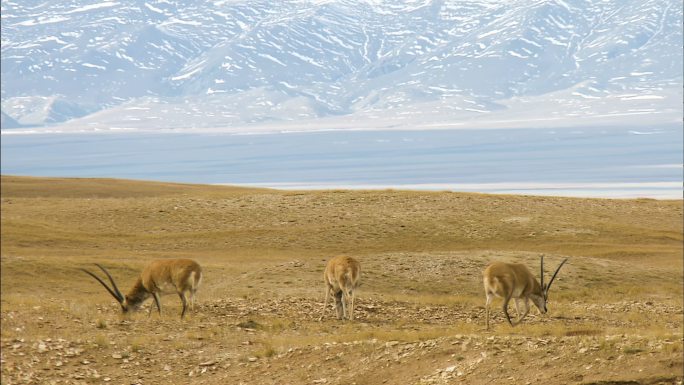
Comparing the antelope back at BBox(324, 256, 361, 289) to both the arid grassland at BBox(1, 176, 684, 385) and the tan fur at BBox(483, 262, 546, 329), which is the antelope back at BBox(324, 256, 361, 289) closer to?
the arid grassland at BBox(1, 176, 684, 385)

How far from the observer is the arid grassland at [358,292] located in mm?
16750

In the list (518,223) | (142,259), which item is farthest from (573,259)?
(142,259)

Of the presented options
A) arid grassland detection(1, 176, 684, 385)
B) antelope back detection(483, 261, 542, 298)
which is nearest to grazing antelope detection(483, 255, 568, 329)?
antelope back detection(483, 261, 542, 298)

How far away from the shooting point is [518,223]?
4747 centimetres

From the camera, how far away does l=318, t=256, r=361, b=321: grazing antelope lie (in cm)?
2314

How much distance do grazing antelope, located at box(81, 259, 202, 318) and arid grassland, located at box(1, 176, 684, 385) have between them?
0.41 metres

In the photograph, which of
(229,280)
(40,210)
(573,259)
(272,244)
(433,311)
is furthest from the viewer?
(40,210)

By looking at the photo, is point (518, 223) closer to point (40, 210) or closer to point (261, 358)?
point (40, 210)

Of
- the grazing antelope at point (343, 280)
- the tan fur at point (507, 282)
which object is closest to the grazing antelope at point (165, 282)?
the grazing antelope at point (343, 280)

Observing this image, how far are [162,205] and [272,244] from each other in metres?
10.5

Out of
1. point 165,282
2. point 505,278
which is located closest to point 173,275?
point 165,282

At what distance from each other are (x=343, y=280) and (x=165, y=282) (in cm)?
368

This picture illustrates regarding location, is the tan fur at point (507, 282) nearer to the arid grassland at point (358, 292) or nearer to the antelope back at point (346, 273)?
the arid grassland at point (358, 292)

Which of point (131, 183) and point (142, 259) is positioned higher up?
point (131, 183)
